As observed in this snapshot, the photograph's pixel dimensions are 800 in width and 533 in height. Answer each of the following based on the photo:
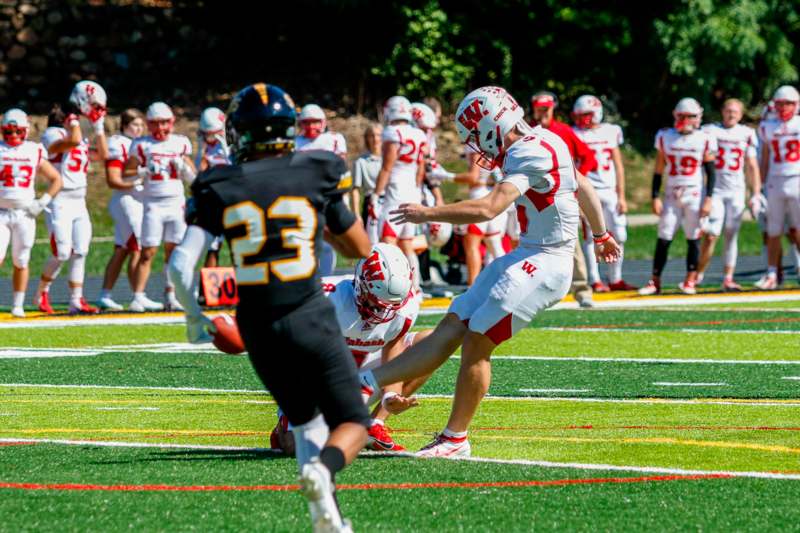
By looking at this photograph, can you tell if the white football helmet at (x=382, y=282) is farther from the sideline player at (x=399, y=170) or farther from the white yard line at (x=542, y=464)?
the sideline player at (x=399, y=170)

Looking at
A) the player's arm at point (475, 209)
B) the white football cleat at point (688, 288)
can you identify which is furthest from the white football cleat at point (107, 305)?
the player's arm at point (475, 209)

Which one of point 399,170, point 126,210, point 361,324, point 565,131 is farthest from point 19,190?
point 361,324

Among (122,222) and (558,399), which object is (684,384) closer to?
(558,399)

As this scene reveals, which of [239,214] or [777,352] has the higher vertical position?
[239,214]

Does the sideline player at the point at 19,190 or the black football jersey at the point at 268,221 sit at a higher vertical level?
the black football jersey at the point at 268,221

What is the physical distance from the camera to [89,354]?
12.2 metres

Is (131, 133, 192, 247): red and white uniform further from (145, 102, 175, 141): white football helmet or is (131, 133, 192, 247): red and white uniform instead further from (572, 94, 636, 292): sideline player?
(572, 94, 636, 292): sideline player

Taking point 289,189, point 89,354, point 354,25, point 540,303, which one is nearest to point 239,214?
point 289,189

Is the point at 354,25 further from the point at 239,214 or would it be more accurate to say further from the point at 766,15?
the point at 239,214

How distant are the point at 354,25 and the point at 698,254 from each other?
1579 centimetres

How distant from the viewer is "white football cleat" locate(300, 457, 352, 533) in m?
4.79

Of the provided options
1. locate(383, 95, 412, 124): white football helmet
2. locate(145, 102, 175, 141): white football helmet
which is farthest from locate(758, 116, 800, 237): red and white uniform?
locate(145, 102, 175, 141): white football helmet

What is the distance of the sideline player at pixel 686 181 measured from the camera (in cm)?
1664

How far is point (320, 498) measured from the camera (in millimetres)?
4805
